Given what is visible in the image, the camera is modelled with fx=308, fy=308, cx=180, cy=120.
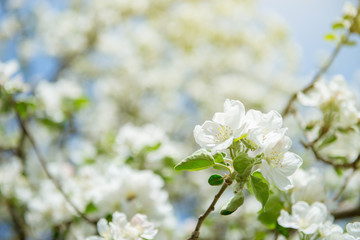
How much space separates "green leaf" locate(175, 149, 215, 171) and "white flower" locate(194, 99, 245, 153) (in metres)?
0.02

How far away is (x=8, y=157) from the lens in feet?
11.1

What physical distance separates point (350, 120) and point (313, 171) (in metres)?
0.30

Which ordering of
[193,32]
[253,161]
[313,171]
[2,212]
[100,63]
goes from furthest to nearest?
[100,63]
[193,32]
[2,212]
[313,171]
[253,161]

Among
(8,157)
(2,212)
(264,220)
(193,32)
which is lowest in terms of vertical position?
(264,220)

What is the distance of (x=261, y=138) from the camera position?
0.75 m

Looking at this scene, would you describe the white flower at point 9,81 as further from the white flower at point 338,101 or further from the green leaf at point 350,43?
the green leaf at point 350,43

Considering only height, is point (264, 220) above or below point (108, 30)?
below

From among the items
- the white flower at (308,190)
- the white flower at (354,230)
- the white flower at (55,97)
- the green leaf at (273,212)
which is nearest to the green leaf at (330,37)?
the white flower at (308,190)

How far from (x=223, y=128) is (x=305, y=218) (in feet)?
1.28

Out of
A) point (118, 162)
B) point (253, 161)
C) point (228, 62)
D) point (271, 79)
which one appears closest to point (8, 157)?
point (118, 162)

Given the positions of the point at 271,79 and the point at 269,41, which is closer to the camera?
the point at 269,41

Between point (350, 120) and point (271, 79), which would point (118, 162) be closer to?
point (350, 120)

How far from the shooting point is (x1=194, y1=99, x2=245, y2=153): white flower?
2.54 ft

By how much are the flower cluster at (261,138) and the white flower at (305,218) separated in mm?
176
